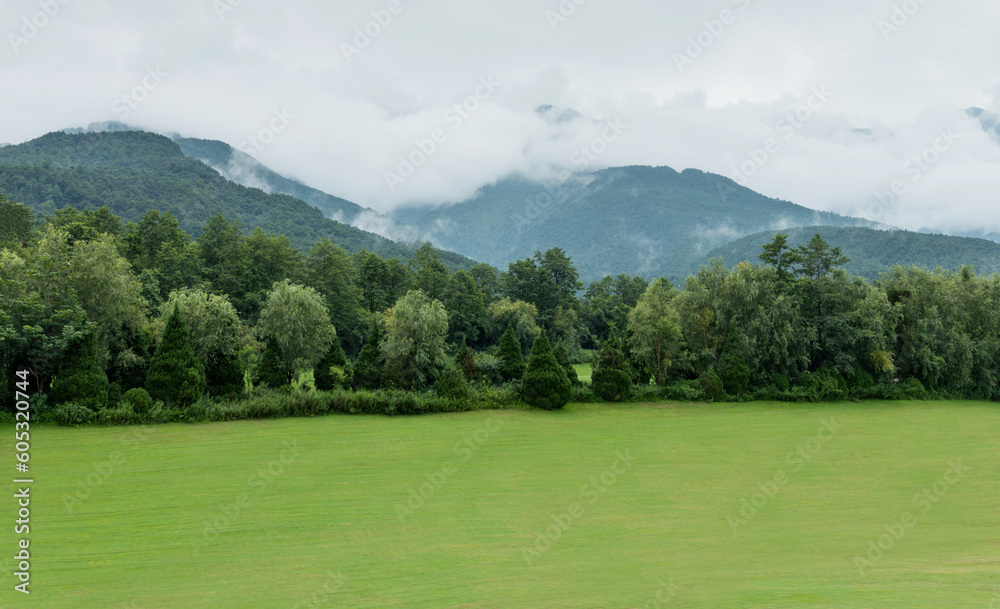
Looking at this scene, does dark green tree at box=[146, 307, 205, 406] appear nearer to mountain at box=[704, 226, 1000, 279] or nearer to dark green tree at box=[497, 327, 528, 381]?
dark green tree at box=[497, 327, 528, 381]

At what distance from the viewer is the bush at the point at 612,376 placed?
97.2ft

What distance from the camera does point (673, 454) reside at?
62.8ft

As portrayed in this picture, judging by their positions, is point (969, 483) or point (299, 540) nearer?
point (299, 540)

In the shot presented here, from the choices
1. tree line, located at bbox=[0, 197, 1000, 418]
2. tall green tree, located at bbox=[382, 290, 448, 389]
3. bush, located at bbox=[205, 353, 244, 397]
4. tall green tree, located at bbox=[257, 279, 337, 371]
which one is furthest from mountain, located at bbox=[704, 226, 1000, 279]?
bush, located at bbox=[205, 353, 244, 397]

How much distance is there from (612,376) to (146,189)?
337 feet

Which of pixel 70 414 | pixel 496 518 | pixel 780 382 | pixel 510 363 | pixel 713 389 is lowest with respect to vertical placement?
pixel 496 518

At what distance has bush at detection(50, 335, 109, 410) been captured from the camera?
1972cm

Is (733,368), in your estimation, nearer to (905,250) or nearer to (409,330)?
(409,330)

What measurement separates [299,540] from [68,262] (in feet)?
58.4

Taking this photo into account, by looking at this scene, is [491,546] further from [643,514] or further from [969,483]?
[969,483]

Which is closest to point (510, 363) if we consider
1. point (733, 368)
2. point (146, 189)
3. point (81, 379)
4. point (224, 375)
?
point (733, 368)

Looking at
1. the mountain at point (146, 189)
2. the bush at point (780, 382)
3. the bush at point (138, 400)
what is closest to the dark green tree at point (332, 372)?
the bush at point (138, 400)

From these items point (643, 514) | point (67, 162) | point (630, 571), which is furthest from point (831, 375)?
point (67, 162)

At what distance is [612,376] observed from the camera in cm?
2969
